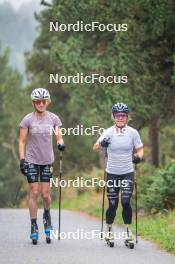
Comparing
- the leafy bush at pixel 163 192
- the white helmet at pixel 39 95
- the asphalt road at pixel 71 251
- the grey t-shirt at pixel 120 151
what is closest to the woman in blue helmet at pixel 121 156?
the grey t-shirt at pixel 120 151

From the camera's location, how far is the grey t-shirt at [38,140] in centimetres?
1253

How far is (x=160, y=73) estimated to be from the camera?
20.8 meters

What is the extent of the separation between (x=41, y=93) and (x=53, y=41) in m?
13.6

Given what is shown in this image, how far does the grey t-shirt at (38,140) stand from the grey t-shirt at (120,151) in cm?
86

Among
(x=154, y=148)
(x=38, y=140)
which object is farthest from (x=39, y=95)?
(x=154, y=148)

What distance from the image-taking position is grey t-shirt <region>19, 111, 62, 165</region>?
1253 cm

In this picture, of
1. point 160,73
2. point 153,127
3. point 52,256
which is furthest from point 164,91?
point 52,256

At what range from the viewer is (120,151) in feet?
40.4

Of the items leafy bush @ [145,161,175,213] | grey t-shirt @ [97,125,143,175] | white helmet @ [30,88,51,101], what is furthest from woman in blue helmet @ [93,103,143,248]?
leafy bush @ [145,161,175,213]

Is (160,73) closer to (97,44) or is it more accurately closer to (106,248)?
(97,44)

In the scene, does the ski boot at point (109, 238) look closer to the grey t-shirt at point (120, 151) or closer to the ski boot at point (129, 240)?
the ski boot at point (129, 240)

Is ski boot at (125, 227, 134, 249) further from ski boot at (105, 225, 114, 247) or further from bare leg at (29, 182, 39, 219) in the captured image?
bare leg at (29, 182, 39, 219)

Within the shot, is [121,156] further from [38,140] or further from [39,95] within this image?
[39,95]

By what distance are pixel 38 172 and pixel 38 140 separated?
0.50 meters
